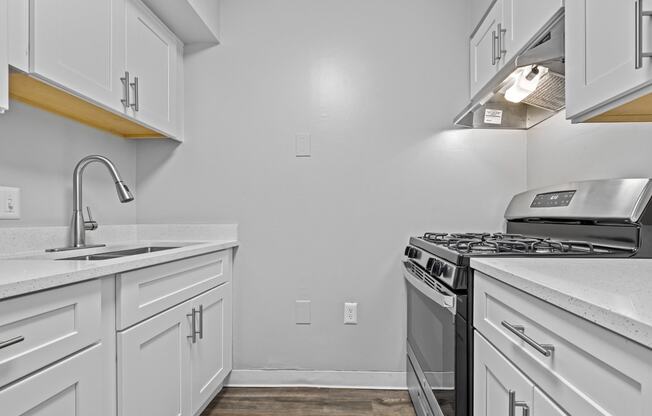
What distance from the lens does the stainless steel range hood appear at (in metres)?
1.39

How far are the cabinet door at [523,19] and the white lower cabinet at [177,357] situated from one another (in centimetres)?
163

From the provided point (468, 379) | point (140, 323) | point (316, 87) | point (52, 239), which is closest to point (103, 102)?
point (52, 239)

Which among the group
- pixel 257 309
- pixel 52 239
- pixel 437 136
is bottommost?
pixel 257 309

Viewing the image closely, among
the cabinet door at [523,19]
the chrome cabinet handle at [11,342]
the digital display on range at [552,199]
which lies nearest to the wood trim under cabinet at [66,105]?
the chrome cabinet handle at [11,342]

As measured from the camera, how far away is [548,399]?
84 cm

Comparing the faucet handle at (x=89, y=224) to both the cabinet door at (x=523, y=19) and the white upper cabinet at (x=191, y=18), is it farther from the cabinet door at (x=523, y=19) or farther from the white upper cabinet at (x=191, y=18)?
the cabinet door at (x=523, y=19)

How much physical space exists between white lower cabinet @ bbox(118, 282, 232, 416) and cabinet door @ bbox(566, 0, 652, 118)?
1481 millimetres

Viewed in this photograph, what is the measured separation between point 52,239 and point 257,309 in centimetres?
110

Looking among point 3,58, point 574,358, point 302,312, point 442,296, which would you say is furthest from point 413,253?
point 3,58

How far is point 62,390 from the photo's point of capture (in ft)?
3.35

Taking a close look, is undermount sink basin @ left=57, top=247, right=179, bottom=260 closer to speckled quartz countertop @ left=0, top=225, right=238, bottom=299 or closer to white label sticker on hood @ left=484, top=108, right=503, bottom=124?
speckled quartz countertop @ left=0, top=225, right=238, bottom=299

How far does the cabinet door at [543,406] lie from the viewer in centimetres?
81

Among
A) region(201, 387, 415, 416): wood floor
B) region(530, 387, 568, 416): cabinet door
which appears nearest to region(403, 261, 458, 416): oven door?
region(201, 387, 415, 416): wood floor

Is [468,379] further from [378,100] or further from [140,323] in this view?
[378,100]
